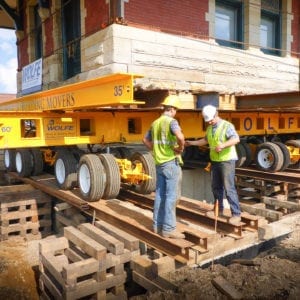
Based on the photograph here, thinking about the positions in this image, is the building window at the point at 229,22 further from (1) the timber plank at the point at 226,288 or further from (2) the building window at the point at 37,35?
(1) the timber plank at the point at 226,288

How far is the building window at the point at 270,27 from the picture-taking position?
1334 cm

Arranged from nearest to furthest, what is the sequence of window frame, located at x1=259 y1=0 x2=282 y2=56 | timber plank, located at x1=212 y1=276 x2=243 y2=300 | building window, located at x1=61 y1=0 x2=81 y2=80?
1. timber plank, located at x1=212 y1=276 x2=243 y2=300
2. building window, located at x1=61 y1=0 x2=81 y2=80
3. window frame, located at x1=259 y1=0 x2=282 y2=56

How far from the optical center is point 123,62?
31.2 feet

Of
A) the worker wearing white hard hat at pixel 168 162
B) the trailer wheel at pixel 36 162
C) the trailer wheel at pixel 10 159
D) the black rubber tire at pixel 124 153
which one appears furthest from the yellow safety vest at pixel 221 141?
the trailer wheel at pixel 10 159

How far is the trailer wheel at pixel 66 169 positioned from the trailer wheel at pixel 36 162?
1772 mm

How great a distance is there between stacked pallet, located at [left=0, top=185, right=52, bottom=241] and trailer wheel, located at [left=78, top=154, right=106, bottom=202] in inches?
→ 81.8

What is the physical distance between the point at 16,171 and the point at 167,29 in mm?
5961

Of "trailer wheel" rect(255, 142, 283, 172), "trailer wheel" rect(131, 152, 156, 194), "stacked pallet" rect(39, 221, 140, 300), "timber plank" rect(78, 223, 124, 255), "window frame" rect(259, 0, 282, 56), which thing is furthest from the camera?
"window frame" rect(259, 0, 282, 56)

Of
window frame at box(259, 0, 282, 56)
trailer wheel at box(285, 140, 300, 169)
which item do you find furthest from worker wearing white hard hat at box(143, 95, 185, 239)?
window frame at box(259, 0, 282, 56)

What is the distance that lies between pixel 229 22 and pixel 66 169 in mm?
8557

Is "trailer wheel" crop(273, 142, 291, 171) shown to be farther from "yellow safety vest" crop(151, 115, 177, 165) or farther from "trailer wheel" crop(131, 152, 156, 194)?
"yellow safety vest" crop(151, 115, 177, 165)

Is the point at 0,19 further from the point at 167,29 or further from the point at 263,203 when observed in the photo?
the point at 263,203

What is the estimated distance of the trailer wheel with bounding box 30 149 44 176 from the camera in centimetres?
907

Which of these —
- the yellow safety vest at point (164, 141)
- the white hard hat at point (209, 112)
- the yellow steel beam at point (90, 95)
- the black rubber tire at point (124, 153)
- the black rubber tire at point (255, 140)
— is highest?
the yellow steel beam at point (90, 95)
